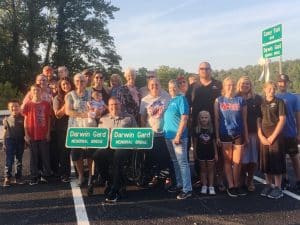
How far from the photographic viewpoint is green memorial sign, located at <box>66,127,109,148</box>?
709 centimetres

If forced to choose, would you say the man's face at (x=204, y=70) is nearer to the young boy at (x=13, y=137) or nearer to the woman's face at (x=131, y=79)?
the woman's face at (x=131, y=79)

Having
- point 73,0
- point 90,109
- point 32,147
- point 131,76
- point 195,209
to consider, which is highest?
point 73,0

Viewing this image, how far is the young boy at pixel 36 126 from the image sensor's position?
787 centimetres

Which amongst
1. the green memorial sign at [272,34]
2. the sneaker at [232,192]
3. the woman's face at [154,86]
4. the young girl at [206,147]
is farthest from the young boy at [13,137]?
the green memorial sign at [272,34]

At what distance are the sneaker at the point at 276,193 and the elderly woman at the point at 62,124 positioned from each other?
11.4ft

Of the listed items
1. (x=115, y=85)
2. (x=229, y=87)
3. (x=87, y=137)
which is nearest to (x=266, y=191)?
(x=229, y=87)

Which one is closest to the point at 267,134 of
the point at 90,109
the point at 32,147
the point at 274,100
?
the point at 274,100

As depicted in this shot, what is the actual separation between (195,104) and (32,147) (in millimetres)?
2896

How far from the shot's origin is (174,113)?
696cm

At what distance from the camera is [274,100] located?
6969 mm

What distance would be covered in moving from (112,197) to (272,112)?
2694 mm

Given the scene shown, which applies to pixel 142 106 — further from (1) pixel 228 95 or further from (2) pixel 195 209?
(2) pixel 195 209

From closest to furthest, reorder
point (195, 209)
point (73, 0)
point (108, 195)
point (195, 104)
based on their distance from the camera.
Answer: point (195, 209) → point (108, 195) → point (195, 104) → point (73, 0)

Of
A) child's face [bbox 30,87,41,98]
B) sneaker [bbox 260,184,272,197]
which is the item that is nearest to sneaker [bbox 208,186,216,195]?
sneaker [bbox 260,184,272,197]
